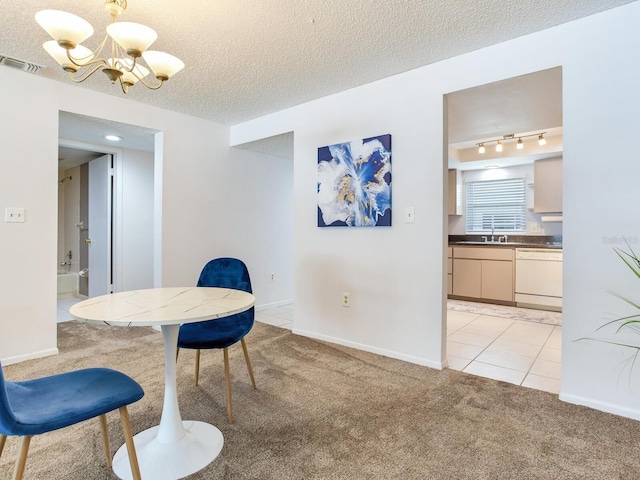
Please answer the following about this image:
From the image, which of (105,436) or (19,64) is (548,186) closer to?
(105,436)

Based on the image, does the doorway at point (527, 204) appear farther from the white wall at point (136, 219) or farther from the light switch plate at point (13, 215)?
the white wall at point (136, 219)

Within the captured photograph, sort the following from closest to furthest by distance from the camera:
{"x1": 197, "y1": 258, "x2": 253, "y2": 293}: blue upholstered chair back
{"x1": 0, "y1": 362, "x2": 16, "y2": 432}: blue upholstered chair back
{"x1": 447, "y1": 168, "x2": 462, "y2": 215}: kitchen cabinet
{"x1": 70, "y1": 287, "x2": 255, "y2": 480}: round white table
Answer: {"x1": 0, "y1": 362, "x2": 16, "y2": 432}: blue upholstered chair back
{"x1": 70, "y1": 287, "x2": 255, "y2": 480}: round white table
{"x1": 197, "y1": 258, "x2": 253, "y2": 293}: blue upholstered chair back
{"x1": 447, "y1": 168, "x2": 462, "y2": 215}: kitchen cabinet

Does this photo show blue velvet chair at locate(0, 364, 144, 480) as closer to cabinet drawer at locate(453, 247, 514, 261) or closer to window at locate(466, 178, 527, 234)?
cabinet drawer at locate(453, 247, 514, 261)

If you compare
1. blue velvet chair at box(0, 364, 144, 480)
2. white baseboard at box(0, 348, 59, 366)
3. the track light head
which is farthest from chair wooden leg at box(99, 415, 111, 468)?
the track light head

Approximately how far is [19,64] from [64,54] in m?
1.30

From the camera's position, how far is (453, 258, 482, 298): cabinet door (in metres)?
4.97

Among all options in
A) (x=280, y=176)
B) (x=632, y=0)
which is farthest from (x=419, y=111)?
(x=280, y=176)

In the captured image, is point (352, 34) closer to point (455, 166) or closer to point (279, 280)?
point (279, 280)

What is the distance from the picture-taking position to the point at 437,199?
2500 millimetres

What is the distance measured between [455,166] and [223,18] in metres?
4.41

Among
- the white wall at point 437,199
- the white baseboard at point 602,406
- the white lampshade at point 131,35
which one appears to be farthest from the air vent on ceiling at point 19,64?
the white baseboard at point 602,406

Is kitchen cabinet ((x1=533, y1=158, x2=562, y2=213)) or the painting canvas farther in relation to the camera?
kitchen cabinet ((x1=533, y1=158, x2=562, y2=213))

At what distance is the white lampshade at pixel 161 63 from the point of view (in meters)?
1.71

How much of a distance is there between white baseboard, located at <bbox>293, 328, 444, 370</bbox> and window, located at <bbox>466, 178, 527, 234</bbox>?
3.64 m
